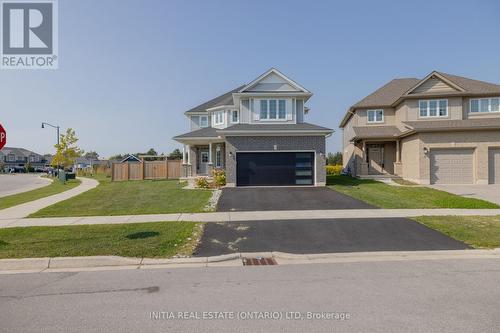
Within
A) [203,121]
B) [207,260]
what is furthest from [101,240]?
[203,121]

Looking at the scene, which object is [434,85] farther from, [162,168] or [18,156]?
[18,156]

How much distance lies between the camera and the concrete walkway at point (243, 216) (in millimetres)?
9461

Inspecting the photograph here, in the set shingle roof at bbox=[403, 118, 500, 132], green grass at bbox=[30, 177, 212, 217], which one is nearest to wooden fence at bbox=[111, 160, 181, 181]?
green grass at bbox=[30, 177, 212, 217]

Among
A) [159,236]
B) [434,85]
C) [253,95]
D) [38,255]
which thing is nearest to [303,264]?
[159,236]

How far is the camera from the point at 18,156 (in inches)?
3595

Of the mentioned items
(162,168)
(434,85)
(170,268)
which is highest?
(434,85)

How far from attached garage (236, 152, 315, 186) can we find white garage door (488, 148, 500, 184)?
42.7 ft

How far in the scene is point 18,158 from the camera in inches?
3593

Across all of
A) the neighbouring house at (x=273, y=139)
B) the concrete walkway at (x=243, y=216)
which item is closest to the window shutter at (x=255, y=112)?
the neighbouring house at (x=273, y=139)

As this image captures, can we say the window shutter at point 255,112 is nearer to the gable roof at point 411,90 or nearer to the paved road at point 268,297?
the gable roof at point 411,90

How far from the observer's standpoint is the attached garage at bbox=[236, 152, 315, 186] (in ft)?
61.4

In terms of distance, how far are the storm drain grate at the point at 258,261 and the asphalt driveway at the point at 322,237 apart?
0.47 m

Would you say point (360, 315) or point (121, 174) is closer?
point (360, 315)

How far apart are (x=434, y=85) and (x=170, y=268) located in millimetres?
25663
